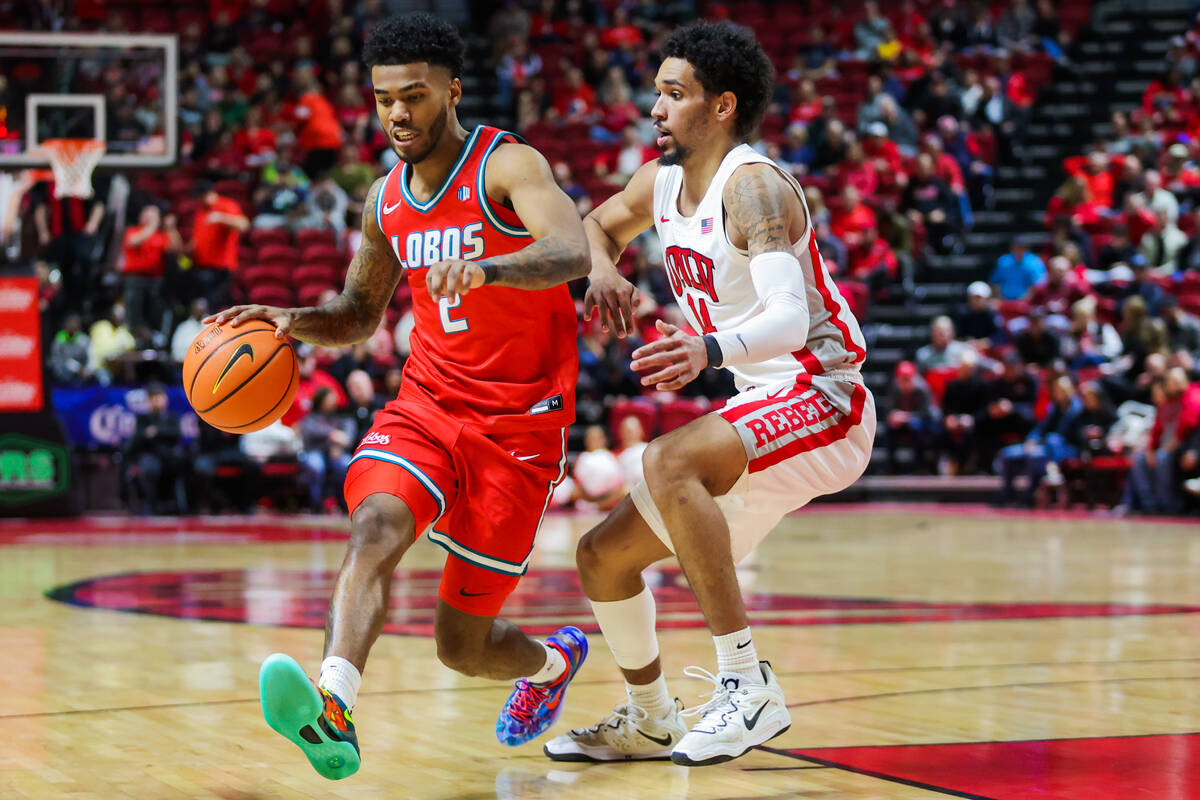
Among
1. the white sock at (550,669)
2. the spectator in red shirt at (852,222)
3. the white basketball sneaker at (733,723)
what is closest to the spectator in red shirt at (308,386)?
the spectator in red shirt at (852,222)

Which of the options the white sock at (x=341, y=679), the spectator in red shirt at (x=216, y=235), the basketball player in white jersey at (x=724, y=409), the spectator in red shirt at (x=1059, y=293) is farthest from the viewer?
the spectator in red shirt at (x=1059, y=293)

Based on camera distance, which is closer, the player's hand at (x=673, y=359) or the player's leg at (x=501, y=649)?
the player's hand at (x=673, y=359)

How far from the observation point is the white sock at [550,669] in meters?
4.38

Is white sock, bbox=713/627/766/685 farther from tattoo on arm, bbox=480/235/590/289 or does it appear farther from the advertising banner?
the advertising banner

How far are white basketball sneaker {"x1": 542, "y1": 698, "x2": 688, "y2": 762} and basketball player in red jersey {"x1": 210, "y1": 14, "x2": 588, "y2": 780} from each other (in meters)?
0.11

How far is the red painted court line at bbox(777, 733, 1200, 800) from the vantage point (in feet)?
12.0

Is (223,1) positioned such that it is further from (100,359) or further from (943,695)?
(943,695)

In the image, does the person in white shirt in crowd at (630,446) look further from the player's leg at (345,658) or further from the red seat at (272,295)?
the player's leg at (345,658)

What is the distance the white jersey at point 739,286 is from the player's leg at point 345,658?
99 cm

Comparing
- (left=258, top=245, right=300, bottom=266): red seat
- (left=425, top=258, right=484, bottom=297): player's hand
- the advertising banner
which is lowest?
the advertising banner

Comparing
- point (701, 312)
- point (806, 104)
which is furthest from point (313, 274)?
point (701, 312)

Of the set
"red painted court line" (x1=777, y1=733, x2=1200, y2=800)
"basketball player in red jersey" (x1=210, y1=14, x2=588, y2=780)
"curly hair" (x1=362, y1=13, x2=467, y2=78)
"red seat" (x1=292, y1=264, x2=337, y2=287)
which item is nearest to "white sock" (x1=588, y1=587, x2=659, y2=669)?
"basketball player in red jersey" (x1=210, y1=14, x2=588, y2=780)

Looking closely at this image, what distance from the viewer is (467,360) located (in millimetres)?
4203

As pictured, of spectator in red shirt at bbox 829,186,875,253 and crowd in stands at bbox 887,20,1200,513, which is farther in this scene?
spectator in red shirt at bbox 829,186,875,253
